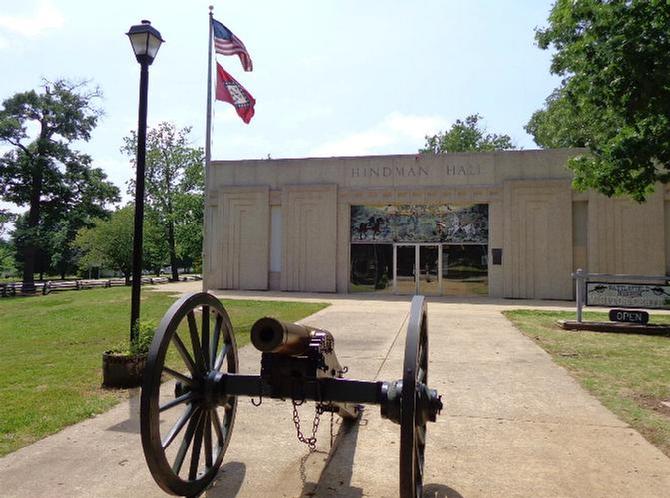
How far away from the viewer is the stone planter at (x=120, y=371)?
6.27m

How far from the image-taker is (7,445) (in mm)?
4336

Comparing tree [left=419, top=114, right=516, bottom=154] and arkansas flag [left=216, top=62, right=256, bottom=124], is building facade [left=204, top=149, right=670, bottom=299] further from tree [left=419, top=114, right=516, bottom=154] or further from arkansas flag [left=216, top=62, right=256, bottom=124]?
tree [left=419, top=114, right=516, bottom=154]

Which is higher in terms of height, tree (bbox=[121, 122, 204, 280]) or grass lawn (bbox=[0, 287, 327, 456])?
tree (bbox=[121, 122, 204, 280])

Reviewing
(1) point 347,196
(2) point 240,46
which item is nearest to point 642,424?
(2) point 240,46

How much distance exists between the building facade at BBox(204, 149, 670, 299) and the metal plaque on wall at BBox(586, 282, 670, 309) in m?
7.72

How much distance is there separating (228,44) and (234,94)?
46.5 inches

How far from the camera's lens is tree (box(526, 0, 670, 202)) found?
8984 mm

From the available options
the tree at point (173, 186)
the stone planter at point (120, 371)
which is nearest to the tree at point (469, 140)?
the tree at point (173, 186)

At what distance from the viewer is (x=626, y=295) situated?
12180 mm

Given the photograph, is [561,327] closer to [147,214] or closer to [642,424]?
[642,424]

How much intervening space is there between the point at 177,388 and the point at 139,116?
4844 millimetres

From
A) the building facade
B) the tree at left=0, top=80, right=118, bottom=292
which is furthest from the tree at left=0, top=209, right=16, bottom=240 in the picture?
the building facade

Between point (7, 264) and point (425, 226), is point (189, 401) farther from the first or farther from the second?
point (7, 264)

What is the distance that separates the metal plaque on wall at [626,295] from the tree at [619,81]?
2142 millimetres
